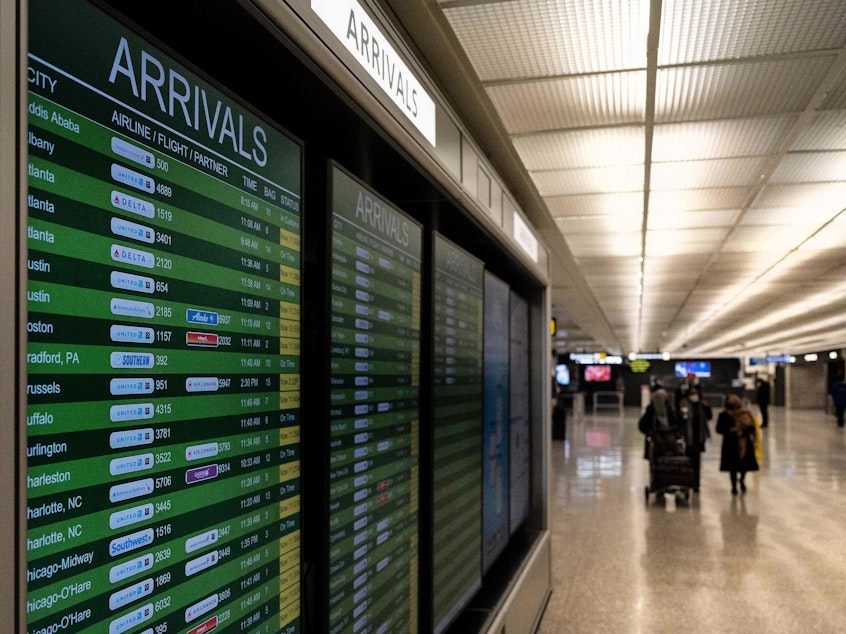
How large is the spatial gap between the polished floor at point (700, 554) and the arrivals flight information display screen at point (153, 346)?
12.5 ft

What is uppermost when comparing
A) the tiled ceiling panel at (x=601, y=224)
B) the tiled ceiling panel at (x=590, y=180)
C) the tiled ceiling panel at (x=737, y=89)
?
the tiled ceiling panel at (x=737, y=89)

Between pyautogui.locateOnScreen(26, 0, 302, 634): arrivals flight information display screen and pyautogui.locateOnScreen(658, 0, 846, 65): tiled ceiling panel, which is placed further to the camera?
pyautogui.locateOnScreen(658, 0, 846, 65): tiled ceiling panel

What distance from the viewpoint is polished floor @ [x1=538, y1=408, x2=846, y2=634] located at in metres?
5.14

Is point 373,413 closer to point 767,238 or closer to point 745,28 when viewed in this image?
point 745,28

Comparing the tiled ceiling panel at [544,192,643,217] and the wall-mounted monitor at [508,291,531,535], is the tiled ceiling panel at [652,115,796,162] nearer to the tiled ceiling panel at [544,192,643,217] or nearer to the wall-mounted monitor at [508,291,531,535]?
the tiled ceiling panel at [544,192,643,217]

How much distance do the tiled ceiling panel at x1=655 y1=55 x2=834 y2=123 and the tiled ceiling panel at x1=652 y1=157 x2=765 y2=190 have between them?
1025 mm

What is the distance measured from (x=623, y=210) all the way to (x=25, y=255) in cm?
626

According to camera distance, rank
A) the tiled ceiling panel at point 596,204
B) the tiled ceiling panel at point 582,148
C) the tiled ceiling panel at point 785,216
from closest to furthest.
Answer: the tiled ceiling panel at point 582,148
the tiled ceiling panel at point 596,204
the tiled ceiling panel at point 785,216

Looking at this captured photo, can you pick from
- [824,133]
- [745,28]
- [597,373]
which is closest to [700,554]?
[824,133]

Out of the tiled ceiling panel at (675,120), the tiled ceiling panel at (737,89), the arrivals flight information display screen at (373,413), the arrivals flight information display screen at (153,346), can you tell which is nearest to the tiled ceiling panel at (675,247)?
the tiled ceiling panel at (675,120)

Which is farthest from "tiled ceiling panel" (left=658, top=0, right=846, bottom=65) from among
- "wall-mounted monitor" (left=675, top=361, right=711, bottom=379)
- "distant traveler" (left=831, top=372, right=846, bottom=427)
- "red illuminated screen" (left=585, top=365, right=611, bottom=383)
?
"wall-mounted monitor" (left=675, top=361, right=711, bottom=379)

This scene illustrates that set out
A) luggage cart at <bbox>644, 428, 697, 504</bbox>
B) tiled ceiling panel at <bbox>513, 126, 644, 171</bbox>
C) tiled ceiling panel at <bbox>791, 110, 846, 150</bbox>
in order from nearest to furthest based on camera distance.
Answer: tiled ceiling panel at <bbox>791, 110, 846, 150</bbox> < tiled ceiling panel at <bbox>513, 126, 644, 171</bbox> < luggage cart at <bbox>644, 428, 697, 504</bbox>

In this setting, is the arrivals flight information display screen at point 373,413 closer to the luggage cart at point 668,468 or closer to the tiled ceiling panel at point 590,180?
the tiled ceiling panel at point 590,180

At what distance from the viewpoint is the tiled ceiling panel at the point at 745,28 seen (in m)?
2.94
